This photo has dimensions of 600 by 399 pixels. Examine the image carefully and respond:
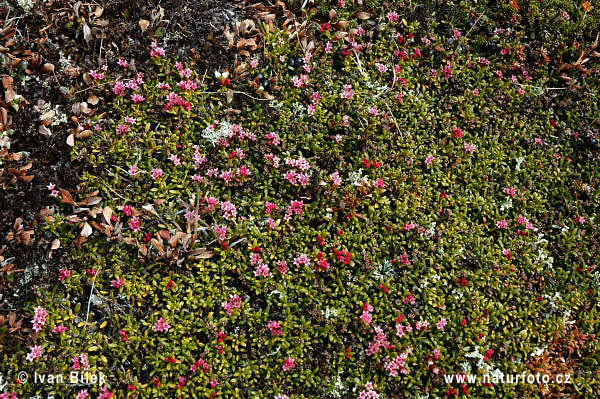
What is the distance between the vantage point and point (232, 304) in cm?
377

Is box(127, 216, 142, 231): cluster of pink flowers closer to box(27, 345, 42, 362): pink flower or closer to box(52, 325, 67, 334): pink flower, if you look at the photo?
box(52, 325, 67, 334): pink flower

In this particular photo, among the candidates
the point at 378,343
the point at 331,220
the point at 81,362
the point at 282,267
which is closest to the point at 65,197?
the point at 81,362

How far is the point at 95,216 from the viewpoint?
13.0 feet

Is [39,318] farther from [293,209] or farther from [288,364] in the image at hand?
[293,209]

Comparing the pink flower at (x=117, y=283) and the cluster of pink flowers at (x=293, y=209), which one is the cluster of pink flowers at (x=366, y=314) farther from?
the pink flower at (x=117, y=283)

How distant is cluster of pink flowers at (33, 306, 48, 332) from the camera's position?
3504mm

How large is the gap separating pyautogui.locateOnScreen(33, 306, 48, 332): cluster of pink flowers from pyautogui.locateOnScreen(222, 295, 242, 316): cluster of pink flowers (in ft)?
4.41

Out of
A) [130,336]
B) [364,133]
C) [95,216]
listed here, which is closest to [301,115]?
[364,133]

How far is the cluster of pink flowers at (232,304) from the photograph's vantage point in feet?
12.3

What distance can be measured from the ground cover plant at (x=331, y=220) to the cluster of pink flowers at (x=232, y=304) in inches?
0.4

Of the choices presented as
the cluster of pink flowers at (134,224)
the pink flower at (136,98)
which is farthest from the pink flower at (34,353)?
the pink flower at (136,98)

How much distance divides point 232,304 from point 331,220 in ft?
3.75

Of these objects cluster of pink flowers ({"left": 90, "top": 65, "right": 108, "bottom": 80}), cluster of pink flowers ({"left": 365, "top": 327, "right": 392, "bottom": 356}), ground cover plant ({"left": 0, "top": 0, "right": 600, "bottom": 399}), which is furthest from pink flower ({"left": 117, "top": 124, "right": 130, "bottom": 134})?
cluster of pink flowers ({"left": 365, "top": 327, "right": 392, "bottom": 356})

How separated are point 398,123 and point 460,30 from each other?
162 centimetres
